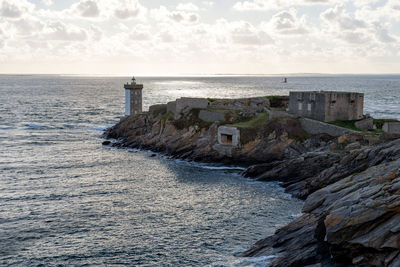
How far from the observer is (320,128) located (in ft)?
178

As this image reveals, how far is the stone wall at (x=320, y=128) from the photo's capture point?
51.7 m

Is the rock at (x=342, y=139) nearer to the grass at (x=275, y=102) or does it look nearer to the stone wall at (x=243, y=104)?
the stone wall at (x=243, y=104)

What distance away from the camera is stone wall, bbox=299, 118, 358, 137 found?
5171 cm

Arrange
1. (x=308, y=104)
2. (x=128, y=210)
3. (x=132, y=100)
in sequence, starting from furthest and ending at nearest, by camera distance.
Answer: (x=132, y=100) < (x=308, y=104) < (x=128, y=210)

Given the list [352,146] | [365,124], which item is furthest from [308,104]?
[352,146]

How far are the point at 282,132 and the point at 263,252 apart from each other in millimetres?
30869

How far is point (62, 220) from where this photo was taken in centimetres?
3341

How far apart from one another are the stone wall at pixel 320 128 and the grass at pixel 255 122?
17.8 ft

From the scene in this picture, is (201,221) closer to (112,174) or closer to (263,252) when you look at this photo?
(263,252)

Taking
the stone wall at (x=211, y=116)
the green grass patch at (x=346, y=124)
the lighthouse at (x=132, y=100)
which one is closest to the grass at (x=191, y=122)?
the stone wall at (x=211, y=116)

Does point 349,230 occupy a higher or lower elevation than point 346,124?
lower

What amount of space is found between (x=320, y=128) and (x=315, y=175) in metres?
14.6

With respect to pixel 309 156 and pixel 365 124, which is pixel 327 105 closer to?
pixel 365 124

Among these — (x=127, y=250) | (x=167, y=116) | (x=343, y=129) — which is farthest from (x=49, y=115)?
(x=127, y=250)
